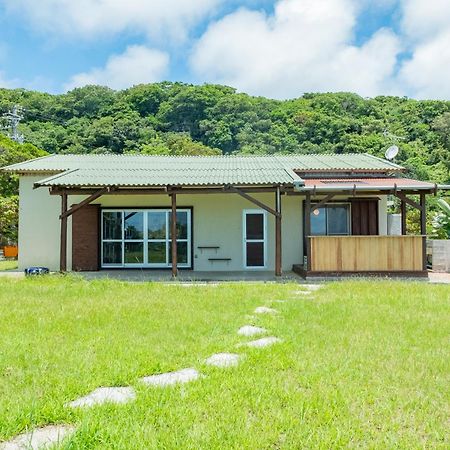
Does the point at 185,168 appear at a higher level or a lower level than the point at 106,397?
higher

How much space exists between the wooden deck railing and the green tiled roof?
212 cm

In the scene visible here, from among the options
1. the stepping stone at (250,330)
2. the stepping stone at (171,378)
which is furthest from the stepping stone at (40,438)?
the stepping stone at (250,330)

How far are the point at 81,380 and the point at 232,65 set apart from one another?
173ft

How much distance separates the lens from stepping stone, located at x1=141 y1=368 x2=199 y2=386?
410 centimetres

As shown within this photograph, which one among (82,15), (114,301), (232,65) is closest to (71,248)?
(114,301)

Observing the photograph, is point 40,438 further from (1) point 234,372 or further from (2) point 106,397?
(1) point 234,372

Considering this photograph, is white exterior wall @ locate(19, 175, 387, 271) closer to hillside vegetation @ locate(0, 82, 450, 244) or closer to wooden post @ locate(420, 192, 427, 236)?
wooden post @ locate(420, 192, 427, 236)

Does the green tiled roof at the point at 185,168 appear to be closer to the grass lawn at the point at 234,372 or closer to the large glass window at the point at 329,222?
the large glass window at the point at 329,222

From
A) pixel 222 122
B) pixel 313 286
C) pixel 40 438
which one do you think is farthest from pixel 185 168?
pixel 222 122

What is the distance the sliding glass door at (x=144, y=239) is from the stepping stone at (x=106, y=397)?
11012 millimetres

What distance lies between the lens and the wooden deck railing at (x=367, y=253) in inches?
480

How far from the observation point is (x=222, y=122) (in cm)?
5272

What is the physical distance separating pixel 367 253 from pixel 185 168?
6.52 m

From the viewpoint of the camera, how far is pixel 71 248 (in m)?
14.8
